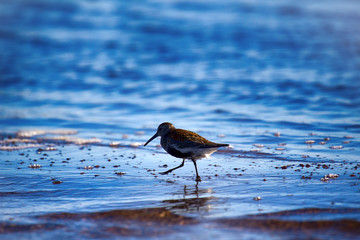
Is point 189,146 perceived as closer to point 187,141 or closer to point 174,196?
point 187,141

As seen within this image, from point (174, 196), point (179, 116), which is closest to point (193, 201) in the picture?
point (174, 196)

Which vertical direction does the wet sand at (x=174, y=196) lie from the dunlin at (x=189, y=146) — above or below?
below

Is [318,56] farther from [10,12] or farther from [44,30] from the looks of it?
[10,12]

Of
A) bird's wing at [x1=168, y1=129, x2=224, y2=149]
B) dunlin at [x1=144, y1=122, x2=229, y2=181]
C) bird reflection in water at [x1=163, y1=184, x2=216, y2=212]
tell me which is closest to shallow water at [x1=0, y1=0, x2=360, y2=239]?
bird reflection in water at [x1=163, y1=184, x2=216, y2=212]

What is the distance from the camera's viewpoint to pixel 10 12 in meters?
36.7

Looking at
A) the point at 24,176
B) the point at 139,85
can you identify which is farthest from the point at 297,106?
the point at 24,176

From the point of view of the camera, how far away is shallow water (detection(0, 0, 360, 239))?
5945 millimetres

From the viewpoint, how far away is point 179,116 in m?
15.0

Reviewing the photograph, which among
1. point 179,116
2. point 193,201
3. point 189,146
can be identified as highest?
point 179,116

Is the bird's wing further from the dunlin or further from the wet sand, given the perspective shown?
the wet sand

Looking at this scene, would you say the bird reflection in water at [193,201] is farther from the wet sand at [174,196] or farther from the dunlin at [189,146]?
the dunlin at [189,146]

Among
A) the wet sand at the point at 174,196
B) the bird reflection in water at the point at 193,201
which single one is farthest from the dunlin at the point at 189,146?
the bird reflection in water at the point at 193,201

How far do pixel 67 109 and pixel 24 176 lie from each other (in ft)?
29.7

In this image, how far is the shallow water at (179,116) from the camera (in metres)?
5.95
